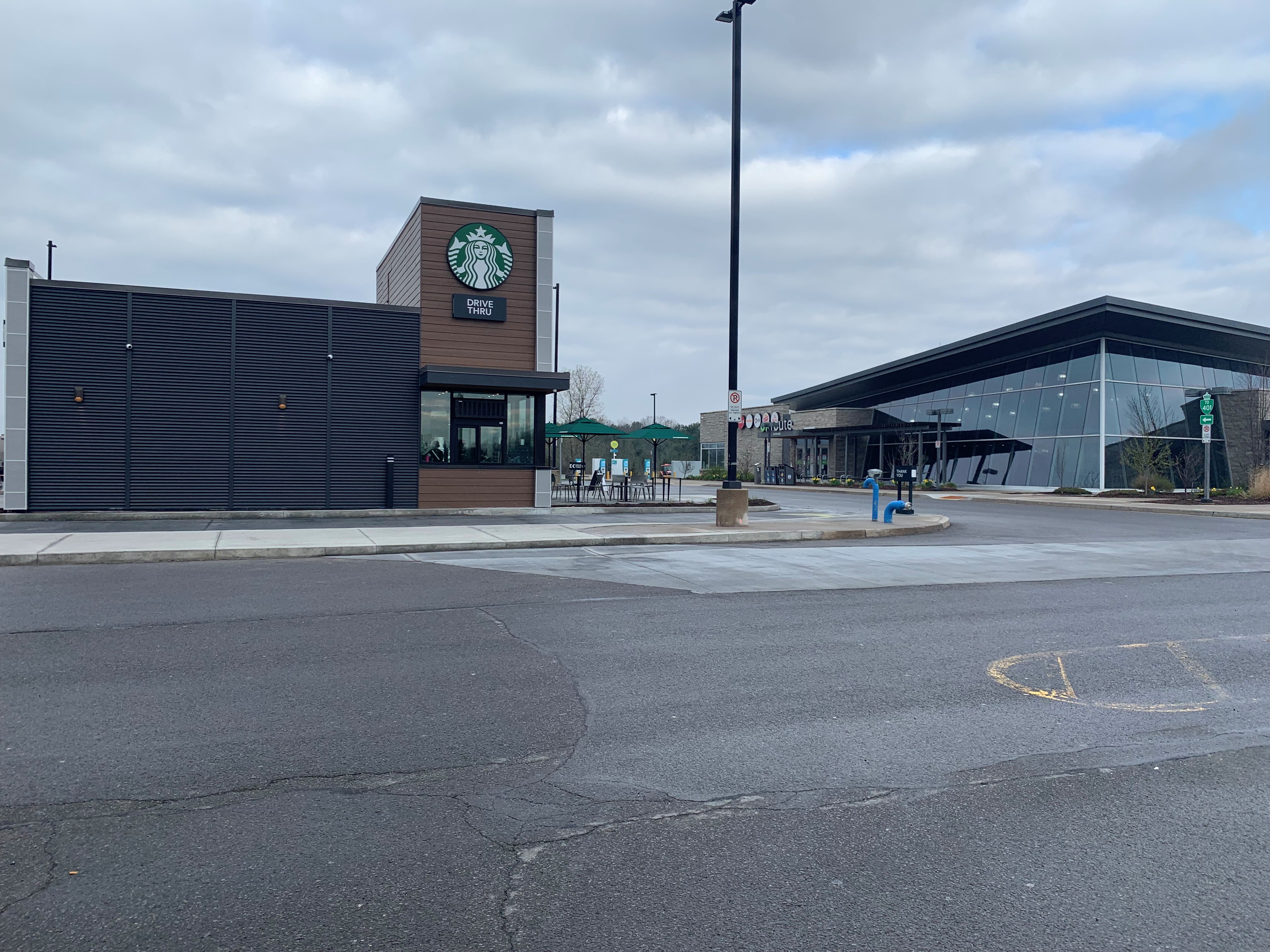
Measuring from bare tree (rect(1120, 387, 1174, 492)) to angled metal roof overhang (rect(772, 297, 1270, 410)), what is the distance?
296 centimetres

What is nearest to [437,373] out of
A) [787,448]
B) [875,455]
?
[875,455]

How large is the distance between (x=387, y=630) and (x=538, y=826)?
14.8 feet

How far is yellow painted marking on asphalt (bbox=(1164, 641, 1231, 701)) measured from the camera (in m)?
6.30

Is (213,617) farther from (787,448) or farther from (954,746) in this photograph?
(787,448)

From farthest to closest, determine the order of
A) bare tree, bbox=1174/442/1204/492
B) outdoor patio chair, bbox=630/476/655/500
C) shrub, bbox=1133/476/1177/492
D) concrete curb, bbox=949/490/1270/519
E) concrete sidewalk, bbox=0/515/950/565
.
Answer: bare tree, bbox=1174/442/1204/492, shrub, bbox=1133/476/1177/492, outdoor patio chair, bbox=630/476/655/500, concrete curb, bbox=949/490/1270/519, concrete sidewalk, bbox=0/515/950/565

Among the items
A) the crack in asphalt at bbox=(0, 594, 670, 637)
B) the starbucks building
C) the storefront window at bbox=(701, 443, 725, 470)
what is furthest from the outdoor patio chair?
Answer: the storefront window at bbox=(701, 443, 725, 470)

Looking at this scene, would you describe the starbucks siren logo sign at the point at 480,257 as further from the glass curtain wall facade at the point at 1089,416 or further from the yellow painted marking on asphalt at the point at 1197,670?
the glass curtain wall facade at the point at 1089,416

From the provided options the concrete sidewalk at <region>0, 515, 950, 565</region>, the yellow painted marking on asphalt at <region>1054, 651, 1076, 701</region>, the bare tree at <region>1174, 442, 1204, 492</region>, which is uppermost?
the bare tree at <region>1174, 442, 1204, 492</region>

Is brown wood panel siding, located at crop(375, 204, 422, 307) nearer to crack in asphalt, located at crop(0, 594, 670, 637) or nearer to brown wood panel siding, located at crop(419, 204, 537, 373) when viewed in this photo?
brown wood panel siding, located at crop(419, 204, 537, 373)

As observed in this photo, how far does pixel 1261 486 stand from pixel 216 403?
3328 cm

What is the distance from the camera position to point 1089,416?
132 feet

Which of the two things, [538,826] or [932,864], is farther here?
[538,826]

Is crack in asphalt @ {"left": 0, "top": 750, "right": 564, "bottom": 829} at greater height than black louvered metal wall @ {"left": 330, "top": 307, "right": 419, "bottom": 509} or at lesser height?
lesser

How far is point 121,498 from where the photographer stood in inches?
850
